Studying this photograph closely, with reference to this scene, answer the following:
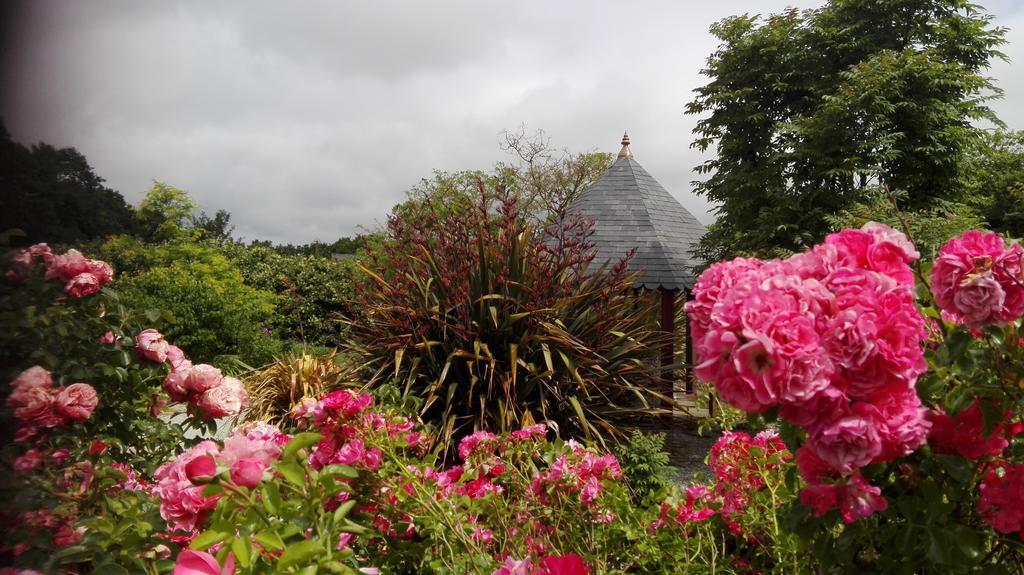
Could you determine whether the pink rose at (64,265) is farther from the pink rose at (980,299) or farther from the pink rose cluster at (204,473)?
the pink rose at (980,299)

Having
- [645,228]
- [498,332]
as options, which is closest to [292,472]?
[498,332]

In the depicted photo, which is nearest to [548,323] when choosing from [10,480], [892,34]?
[10,480]

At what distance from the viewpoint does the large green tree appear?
6809 millimetres

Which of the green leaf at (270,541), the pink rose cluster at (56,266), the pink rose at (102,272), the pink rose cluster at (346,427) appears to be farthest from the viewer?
the pink rose cluster at (346,427)

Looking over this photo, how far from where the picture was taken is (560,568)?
87 centimetres

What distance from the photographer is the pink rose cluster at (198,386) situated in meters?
1.73

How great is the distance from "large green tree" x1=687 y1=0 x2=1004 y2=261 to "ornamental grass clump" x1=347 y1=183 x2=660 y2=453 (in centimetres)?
381

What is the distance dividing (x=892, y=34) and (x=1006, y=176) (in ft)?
26.3

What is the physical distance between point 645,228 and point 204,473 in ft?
23.5

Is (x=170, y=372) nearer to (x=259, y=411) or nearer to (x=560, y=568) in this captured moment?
(x=560, y=568)

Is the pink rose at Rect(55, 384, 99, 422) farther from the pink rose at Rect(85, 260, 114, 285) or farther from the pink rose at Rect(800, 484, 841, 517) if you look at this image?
the pink rose at Rect(800, 484, 841, 517)

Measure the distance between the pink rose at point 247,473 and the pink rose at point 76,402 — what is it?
41 centimetres

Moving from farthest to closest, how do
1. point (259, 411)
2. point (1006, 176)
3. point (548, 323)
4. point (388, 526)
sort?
point (1006, 176) < point (259, 411) < point (548, 323) < point (388, 526)

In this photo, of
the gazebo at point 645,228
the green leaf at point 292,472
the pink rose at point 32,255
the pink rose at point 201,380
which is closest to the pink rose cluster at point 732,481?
the green leaf at point 292,472
